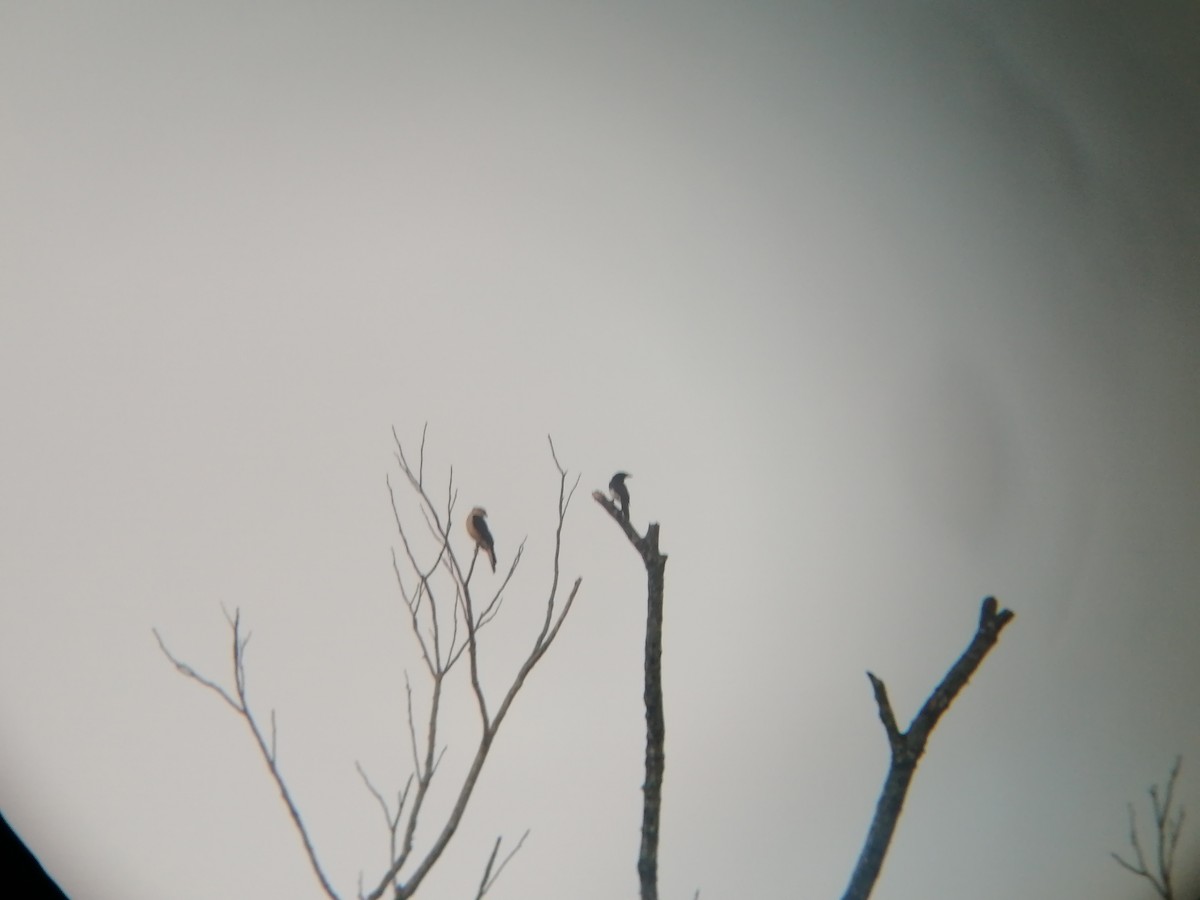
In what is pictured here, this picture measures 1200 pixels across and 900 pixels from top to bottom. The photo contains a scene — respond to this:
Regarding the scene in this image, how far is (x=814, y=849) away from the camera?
0.95m

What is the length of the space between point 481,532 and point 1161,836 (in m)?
1.08

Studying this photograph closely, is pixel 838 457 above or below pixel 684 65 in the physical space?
below

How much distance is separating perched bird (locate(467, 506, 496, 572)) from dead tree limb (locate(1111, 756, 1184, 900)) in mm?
1008

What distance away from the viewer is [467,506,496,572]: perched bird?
1036 millimetres

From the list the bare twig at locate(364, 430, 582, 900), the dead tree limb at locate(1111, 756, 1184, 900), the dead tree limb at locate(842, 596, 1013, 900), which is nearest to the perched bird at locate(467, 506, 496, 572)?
the bare twig at locate(364, 430, 582, 900)

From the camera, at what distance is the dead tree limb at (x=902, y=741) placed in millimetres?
691

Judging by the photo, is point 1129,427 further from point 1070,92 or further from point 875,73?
point 875,73

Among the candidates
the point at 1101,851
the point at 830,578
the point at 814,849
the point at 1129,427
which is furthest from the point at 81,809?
the point at 1129,427

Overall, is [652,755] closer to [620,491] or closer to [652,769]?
[652,769]

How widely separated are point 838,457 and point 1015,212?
0.48 metres

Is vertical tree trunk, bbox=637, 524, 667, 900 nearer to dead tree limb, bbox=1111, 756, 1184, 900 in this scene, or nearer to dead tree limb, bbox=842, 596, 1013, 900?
dead tree limb, bbox=842, 596, 1013, 900

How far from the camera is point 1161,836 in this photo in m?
0.87

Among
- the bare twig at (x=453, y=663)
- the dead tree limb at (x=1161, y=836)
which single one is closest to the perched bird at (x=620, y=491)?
the bare twig at (x=453, y=663)

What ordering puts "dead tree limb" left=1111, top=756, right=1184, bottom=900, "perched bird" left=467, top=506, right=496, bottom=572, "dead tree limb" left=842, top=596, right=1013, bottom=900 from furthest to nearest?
"perched bird" left=467, top=506, right=496, bottom=572 → "dead tree limb" left=1111, top=756, right=1184, bottom=900 → "dead tree limb" left=842, top=596, right=1013, bottom=900
